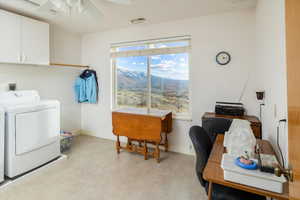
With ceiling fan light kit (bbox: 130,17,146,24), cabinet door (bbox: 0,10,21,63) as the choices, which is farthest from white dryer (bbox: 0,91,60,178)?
ceiling fan light kit (bbox: 130,17,146,24)

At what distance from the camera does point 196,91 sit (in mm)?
2982

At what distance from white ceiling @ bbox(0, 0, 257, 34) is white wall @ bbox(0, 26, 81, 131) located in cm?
47

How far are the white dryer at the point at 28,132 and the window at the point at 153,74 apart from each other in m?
1.49

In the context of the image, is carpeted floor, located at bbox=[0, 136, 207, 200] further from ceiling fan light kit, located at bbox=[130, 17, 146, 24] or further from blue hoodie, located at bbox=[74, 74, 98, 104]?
ceiling fan light kit, located at bbox=[130, 17, 146, 24]

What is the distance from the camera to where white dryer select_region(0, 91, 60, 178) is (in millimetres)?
2127

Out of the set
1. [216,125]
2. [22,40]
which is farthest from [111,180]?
[22,40]

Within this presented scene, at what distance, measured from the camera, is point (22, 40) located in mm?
2564

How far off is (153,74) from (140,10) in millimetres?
1196

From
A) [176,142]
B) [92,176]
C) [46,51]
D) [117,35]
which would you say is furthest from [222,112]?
[46,51]

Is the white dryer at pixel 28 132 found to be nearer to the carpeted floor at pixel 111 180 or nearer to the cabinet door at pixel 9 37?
the carpeted floor at pixel 111 180

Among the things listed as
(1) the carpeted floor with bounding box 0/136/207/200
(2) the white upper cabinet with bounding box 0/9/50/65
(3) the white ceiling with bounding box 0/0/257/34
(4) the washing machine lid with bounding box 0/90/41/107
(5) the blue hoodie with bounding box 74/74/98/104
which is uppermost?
(3) the white ceiling with bounding box 0/0/257/34

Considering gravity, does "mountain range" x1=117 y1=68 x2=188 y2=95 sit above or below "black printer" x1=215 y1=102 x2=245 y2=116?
above

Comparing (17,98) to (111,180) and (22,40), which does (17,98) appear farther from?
(111,180)

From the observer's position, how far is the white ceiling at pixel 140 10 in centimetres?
237
